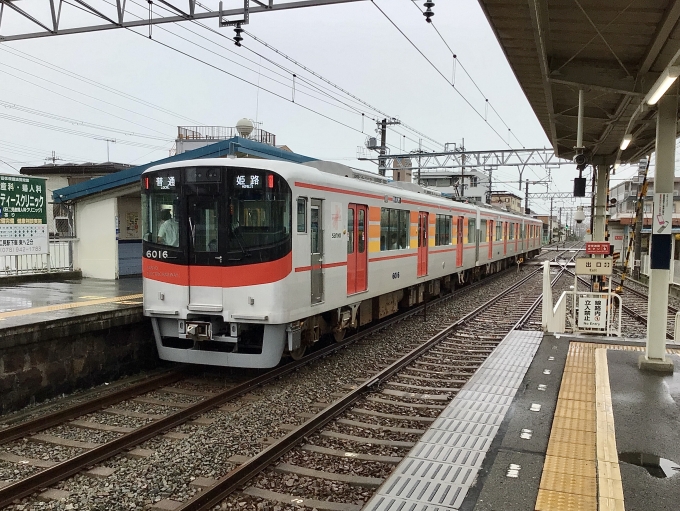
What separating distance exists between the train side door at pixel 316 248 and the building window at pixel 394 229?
264 cm

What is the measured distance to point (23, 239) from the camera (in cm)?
1056

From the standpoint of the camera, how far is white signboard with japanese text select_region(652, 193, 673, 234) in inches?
251

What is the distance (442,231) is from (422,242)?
2.00m

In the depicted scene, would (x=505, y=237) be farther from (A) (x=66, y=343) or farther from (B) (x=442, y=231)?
(A) (x=66, y=343)

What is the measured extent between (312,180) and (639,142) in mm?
8211

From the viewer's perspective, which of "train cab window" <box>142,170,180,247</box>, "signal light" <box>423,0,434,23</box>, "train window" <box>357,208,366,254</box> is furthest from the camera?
"train window" <box>357,208,366,254</box>

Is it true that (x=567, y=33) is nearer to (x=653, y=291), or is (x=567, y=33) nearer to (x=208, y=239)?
(x=653, y=291)

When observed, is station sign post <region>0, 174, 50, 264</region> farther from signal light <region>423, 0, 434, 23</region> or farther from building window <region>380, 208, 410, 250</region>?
signal light <region>423, 0, 434, 23</region>

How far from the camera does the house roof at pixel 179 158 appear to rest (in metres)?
11.6

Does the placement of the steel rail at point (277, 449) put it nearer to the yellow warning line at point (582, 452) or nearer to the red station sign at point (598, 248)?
the yellow warning line at point (582, 452)

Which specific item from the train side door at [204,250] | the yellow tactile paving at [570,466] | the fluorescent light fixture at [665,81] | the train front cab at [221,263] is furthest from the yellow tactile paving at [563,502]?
the train side door at [204,250]

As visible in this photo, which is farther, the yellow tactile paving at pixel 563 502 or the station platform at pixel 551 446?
the station platform at pixel 551 446

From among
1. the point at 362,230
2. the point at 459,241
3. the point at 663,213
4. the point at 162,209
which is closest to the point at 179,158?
the point at 162,209

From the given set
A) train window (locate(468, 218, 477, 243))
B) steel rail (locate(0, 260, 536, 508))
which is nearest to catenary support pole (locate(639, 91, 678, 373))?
steel rail (locate(0, 260, 536, 508))
